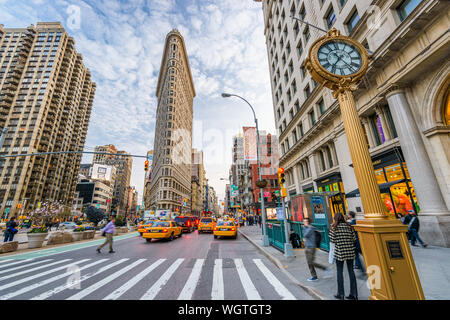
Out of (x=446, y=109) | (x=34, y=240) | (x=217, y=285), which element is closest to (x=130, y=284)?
(x=217, y=285)

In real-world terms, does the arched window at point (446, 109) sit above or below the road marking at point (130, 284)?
above

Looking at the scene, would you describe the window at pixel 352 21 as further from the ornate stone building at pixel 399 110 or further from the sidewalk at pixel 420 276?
the sidewalk at pixel 420 276

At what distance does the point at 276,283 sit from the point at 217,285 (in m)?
1.72

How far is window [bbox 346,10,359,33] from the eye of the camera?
15.2 metres

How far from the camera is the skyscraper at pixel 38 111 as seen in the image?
207 feet

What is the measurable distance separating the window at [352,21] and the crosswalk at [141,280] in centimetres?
1924

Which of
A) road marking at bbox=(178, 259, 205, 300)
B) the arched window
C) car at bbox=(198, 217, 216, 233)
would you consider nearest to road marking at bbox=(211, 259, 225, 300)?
road marking at bbox=(178, 259, 205, 300)

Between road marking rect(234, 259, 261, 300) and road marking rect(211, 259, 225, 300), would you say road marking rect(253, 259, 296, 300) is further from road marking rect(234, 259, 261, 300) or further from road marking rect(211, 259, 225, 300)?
road marking rect(211, 259, 225, 300)

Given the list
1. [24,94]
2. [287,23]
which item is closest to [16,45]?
[24,94]

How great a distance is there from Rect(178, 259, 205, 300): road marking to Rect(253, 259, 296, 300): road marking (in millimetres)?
2227

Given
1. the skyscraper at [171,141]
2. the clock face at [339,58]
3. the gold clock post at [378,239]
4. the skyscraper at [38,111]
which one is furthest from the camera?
the skyscraper at [38,111]

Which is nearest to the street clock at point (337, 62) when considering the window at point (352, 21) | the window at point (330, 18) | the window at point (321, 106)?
the window at point (352, 21)

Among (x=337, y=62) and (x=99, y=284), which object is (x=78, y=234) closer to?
(x=99, y=284)

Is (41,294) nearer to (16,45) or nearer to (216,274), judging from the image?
(216,274)
